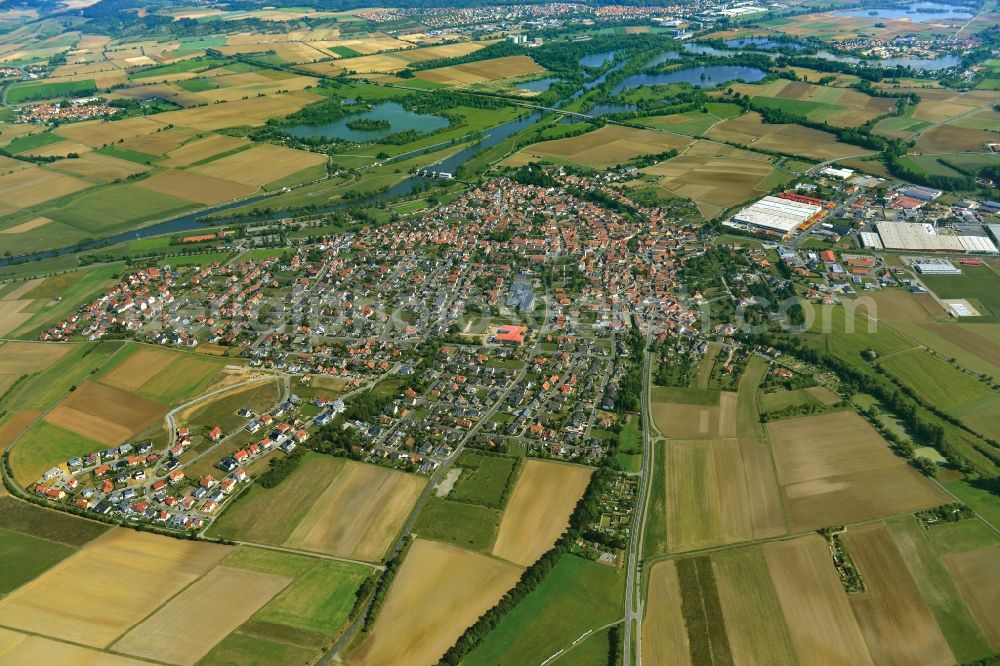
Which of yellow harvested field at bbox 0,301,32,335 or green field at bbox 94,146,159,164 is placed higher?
green field at bbox 94,146,159,164

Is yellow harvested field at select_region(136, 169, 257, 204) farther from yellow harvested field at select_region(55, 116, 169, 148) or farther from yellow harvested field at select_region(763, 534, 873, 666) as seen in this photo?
yellow harvested field at select_region(763, 534, 873, 666)

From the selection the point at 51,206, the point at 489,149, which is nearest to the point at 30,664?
the point at 51,206

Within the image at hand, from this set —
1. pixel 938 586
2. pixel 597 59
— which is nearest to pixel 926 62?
pixel 597 59

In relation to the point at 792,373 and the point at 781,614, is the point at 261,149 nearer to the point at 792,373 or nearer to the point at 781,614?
the point at 792,373

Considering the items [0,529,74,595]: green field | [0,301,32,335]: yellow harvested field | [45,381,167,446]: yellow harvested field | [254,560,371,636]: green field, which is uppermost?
[0,301,32,335]: yellow harvested field

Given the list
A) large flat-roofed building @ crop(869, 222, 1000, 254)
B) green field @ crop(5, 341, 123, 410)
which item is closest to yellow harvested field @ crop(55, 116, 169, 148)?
green field @ crop(5, 341, 123, 410)

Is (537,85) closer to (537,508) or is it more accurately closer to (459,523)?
(537,508)

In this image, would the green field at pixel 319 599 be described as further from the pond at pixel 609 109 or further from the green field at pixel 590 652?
the pond at pixel 609 109
